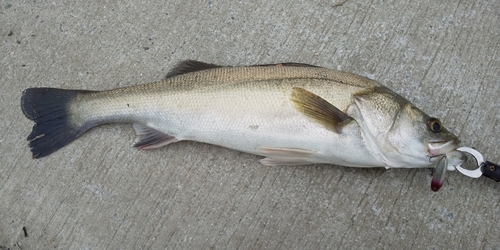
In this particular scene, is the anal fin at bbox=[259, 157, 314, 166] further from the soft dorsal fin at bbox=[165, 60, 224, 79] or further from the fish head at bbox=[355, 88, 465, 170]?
the soft dorsal fin at bbox=[165, 60, 224, 79]

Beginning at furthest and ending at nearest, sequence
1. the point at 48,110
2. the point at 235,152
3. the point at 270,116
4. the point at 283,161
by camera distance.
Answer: the point at 235,152 < the point at 48,110 < the point at 283,161 < the point at 270,116

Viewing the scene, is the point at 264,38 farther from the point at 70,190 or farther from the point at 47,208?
the point at 47,208

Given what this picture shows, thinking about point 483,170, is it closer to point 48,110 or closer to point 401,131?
point 401,131

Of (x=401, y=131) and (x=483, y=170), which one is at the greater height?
(x=401, y=131)

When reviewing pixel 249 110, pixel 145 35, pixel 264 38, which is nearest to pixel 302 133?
pixel 249 110

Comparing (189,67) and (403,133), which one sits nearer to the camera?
(403,133)

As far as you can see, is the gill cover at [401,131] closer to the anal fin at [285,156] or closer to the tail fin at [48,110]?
the anal fin at [285,156]

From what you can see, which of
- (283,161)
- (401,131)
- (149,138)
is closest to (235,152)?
(283,161)

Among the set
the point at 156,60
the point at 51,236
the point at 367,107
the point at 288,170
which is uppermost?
the point at 367,107
